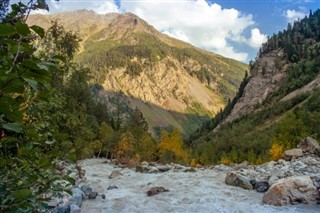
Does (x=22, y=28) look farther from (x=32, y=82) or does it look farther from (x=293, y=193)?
(x=293, y=193)

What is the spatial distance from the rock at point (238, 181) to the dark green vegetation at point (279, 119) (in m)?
25.5

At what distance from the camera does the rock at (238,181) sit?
17.9 m

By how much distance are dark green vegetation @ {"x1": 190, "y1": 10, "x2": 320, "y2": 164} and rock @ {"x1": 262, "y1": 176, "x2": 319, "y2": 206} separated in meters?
29.1

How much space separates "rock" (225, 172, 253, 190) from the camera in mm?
17922

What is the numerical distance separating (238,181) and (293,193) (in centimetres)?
415

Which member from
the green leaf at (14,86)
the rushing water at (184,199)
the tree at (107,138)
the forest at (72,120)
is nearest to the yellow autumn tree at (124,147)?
the forest at (72,120)

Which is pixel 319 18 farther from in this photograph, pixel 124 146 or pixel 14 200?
pixel 14 200

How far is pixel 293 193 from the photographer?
14500mm

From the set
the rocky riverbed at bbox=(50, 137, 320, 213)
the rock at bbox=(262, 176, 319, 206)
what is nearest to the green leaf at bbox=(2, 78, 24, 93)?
the rocky riverbed at bbox=(50, 137, 320, 213)

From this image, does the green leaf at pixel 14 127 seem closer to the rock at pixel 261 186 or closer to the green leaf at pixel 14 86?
the green leaf at pixel 14 86

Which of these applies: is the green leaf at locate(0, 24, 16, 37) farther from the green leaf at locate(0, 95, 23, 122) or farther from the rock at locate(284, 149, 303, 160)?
the rock at locate(284, 149, 303, 160)

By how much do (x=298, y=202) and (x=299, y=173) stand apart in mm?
5593

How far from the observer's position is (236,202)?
1502cm

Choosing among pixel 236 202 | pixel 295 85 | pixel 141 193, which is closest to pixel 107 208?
pixel 141 193
